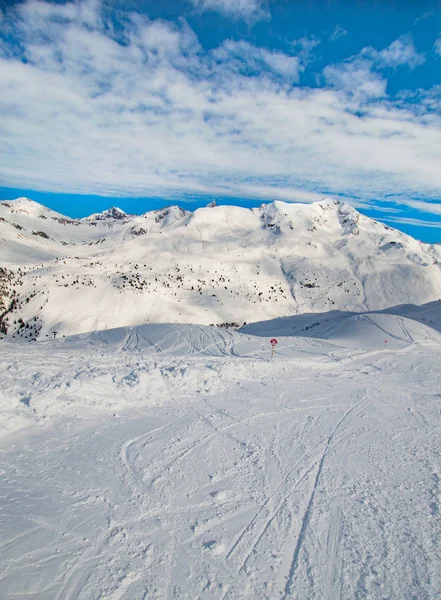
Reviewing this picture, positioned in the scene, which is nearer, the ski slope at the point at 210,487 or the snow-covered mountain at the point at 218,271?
the ski slope at the point at 210,487

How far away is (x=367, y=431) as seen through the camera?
8859mm

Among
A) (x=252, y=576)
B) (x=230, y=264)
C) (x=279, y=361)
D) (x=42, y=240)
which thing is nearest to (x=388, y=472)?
(x=252, y=576)

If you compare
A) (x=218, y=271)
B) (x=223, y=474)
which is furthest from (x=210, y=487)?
(x=218, y=271)

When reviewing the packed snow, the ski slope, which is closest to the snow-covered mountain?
the packed snow

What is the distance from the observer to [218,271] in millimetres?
72938

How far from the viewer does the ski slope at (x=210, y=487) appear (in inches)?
173

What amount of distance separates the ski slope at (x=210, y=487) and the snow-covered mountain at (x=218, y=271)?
28.0 meters

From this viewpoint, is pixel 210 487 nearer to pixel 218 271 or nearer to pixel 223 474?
pixel 223 474

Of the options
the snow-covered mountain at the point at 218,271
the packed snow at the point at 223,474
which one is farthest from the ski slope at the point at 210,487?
the snow-covered mountain at the point at 218,271

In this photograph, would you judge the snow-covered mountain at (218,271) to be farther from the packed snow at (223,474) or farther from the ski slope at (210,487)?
the ski slope at (210,487)

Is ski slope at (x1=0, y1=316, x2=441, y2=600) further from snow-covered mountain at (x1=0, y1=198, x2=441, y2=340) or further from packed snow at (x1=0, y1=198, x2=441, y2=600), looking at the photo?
snow-covered mountain at (x1=0, y1=198, x2=441, y2=340)

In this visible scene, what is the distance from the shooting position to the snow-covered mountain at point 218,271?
4131cm

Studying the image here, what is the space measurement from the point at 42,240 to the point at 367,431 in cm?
11393

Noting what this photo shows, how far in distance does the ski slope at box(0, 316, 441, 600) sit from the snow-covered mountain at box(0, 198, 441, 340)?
27963mm
